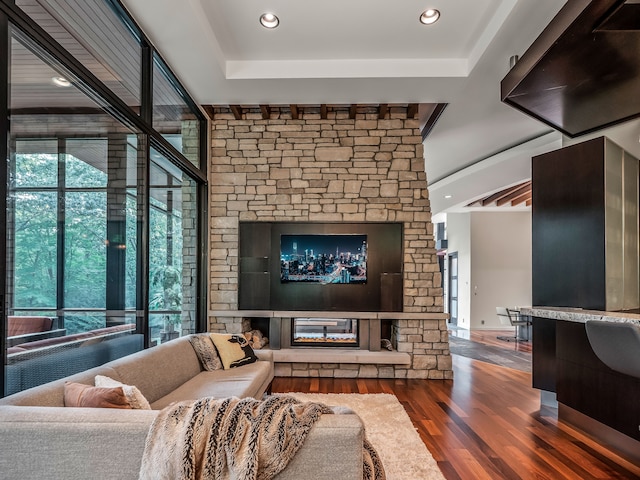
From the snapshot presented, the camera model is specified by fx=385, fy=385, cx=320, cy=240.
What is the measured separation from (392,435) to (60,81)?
3.24 meters

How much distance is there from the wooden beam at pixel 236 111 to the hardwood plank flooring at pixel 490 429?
10.7 ft

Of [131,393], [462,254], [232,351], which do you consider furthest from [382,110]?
[462,254]

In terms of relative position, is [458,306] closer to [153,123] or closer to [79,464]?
[153,123]

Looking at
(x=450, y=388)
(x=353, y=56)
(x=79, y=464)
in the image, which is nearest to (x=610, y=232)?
(x=450, y=388)

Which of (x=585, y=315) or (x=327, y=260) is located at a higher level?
(x=327, y=260)

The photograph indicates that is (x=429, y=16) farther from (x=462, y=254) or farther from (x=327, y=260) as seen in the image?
(x=462, y=254)

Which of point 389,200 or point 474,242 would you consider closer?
point 389,200

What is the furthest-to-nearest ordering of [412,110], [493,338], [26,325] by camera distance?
1. [493,338]
2. [412,110]
3. [26,325]

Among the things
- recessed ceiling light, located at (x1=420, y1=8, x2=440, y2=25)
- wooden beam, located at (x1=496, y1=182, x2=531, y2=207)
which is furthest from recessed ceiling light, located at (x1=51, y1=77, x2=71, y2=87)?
wooden beam, located at (x1=496, y1=182, x2=531, y2=207)

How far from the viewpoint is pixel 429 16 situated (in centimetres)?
320

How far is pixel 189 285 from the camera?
441 cm

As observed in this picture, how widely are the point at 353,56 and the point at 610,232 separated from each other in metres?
2.77

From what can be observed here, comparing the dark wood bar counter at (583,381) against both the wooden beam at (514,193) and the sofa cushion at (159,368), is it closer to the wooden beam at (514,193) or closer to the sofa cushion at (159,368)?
the sofa cushion at (159,368)

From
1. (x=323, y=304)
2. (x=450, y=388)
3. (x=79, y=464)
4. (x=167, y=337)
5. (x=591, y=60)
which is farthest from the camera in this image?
(x=323, y=304)
